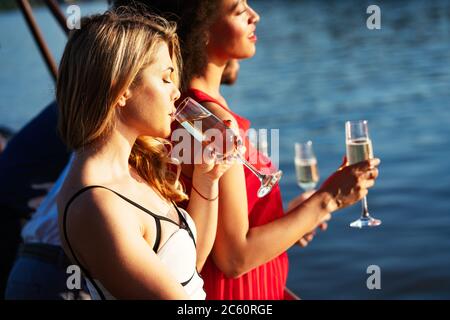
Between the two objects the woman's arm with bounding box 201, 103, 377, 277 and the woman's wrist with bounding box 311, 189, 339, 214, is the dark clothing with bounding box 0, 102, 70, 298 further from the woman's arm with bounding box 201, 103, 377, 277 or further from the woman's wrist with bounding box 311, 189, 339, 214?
the woman's wrist with bounding box 311, 189, 339, 214

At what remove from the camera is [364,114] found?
13312mm

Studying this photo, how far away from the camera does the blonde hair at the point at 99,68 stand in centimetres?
233

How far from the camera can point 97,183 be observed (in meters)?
2.28

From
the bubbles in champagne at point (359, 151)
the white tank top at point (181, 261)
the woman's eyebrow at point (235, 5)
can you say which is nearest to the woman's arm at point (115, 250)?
the white tank top at point (181, 261)

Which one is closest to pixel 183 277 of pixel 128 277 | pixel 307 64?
pixel 128 277

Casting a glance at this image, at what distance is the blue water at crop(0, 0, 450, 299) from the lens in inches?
298

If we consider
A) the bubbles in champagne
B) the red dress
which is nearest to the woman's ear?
the red dress

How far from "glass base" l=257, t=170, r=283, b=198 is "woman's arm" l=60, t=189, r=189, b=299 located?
26.3 inches

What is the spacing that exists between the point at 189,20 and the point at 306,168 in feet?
4.48

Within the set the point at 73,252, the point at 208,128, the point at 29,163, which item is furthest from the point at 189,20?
the point at 29,163

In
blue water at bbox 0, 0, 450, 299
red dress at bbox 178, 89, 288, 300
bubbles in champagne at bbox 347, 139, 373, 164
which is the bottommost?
red dress at bbox 178, 89, 288, 300

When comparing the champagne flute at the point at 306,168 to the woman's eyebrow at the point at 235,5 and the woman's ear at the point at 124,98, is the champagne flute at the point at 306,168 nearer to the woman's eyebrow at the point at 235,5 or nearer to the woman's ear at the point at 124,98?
the woman's eyebrow at the point at 235,5

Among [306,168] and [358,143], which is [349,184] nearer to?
[358,143]

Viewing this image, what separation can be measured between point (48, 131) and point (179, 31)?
4.71ft
